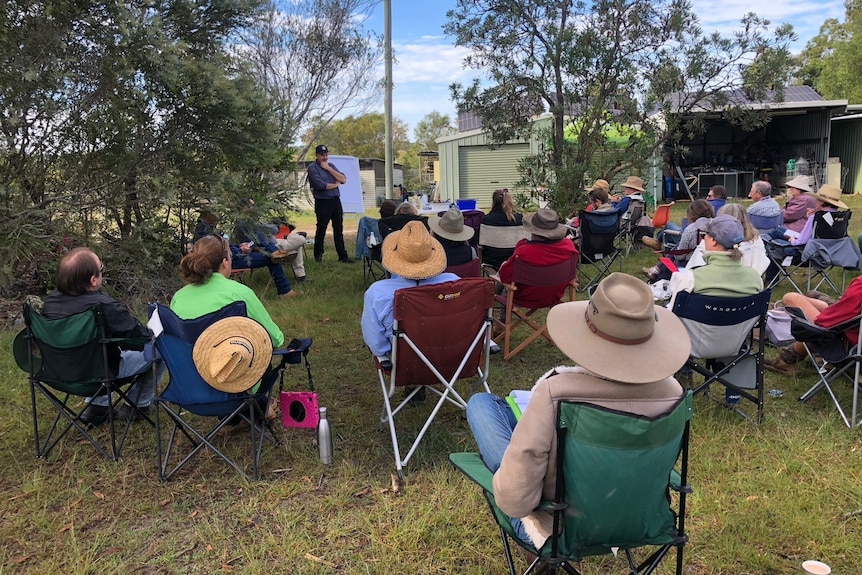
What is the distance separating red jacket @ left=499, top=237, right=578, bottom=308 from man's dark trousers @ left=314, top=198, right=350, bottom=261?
4.26 m

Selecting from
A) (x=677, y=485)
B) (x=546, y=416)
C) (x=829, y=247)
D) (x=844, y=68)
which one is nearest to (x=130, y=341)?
(x=546, y=416)

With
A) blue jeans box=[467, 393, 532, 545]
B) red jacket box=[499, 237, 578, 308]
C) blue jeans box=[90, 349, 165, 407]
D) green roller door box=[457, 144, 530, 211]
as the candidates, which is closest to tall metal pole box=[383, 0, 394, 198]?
red jacket box=[499, 237, 578, 308]

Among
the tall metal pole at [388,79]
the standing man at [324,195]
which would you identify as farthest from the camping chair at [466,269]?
the tall metal pole at [388,79]

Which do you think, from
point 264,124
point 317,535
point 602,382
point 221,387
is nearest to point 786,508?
point 602,382

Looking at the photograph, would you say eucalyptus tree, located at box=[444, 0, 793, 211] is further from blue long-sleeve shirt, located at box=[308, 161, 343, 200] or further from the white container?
the white container

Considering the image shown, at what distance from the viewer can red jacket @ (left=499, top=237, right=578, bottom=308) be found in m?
4.32

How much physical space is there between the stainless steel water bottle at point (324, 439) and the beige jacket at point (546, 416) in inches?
57.4

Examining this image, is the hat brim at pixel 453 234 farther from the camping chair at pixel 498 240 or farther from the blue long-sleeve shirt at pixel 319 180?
the blue long-sleeve shirt at pixel 319 180

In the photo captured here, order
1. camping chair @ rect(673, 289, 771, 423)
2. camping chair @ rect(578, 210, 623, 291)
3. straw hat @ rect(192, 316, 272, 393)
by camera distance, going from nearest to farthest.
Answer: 1. straw hat @ rect(192, 316, 272, 393)
2. camping chair @ rect(673, 289, 771, 423)
3. camping chair @ rect(578, 210, 623, 291)

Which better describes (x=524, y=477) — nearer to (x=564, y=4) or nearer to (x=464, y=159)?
(x=564, y=4)

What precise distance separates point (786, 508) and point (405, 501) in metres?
1.58

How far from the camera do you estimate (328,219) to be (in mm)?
8273

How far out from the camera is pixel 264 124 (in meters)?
6.66

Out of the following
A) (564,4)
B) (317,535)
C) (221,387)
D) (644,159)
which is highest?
(564,4)
